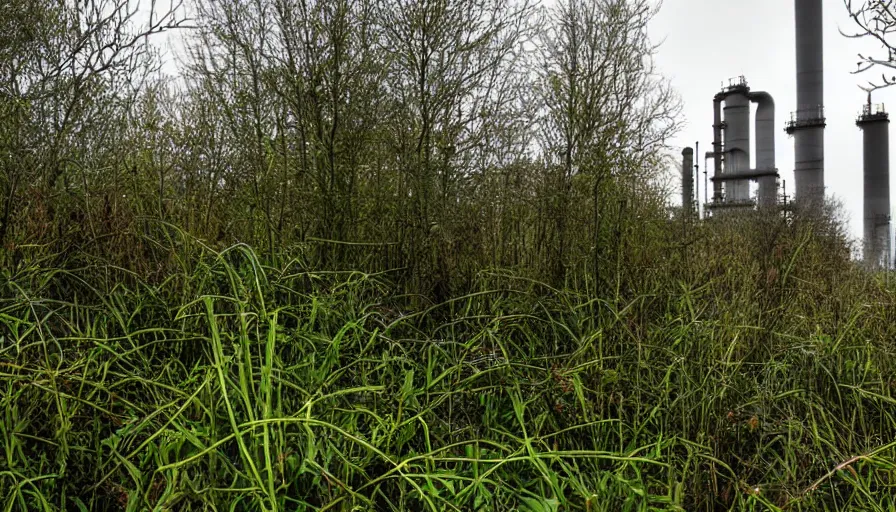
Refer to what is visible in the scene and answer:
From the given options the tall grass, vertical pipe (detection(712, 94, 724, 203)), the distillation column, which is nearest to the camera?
the tall grass

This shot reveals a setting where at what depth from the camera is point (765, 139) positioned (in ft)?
87.1

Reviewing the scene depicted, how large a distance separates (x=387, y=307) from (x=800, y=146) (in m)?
26.7

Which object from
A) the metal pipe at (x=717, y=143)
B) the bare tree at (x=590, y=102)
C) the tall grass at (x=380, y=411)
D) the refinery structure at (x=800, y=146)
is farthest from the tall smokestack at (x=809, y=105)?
the tall grass at (x=380, y=411)

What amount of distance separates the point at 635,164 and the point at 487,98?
151 cm

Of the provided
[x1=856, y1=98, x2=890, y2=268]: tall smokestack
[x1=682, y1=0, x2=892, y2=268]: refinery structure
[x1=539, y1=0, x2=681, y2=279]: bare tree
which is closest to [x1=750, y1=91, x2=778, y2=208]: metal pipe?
[x1=682, y1=0, x2=892, y2=268]: refinery structure

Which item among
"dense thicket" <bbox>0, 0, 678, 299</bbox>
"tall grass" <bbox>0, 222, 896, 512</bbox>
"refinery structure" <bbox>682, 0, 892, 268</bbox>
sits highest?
"refinery structure" <bbox>682, 0, 892, 268</bbox>

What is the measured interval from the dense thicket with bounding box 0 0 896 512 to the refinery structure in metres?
20.5

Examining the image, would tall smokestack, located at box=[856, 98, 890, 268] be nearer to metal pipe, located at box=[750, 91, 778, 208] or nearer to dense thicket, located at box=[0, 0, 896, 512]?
metal pipe, located at box=[750, 91, 778, 208]

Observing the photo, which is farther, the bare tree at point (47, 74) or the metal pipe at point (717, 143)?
the metal pipe at point (717, 143)

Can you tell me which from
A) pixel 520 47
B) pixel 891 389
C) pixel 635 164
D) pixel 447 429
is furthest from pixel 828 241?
pixel 447 429

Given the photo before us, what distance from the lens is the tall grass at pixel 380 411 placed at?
5.47 ft

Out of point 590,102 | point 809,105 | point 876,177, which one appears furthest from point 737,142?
point 590,102

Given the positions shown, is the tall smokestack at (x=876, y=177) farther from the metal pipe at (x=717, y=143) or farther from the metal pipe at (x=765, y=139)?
the metal pipe at (x=717, y=143)

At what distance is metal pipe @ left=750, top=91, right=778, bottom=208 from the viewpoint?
26109mm
